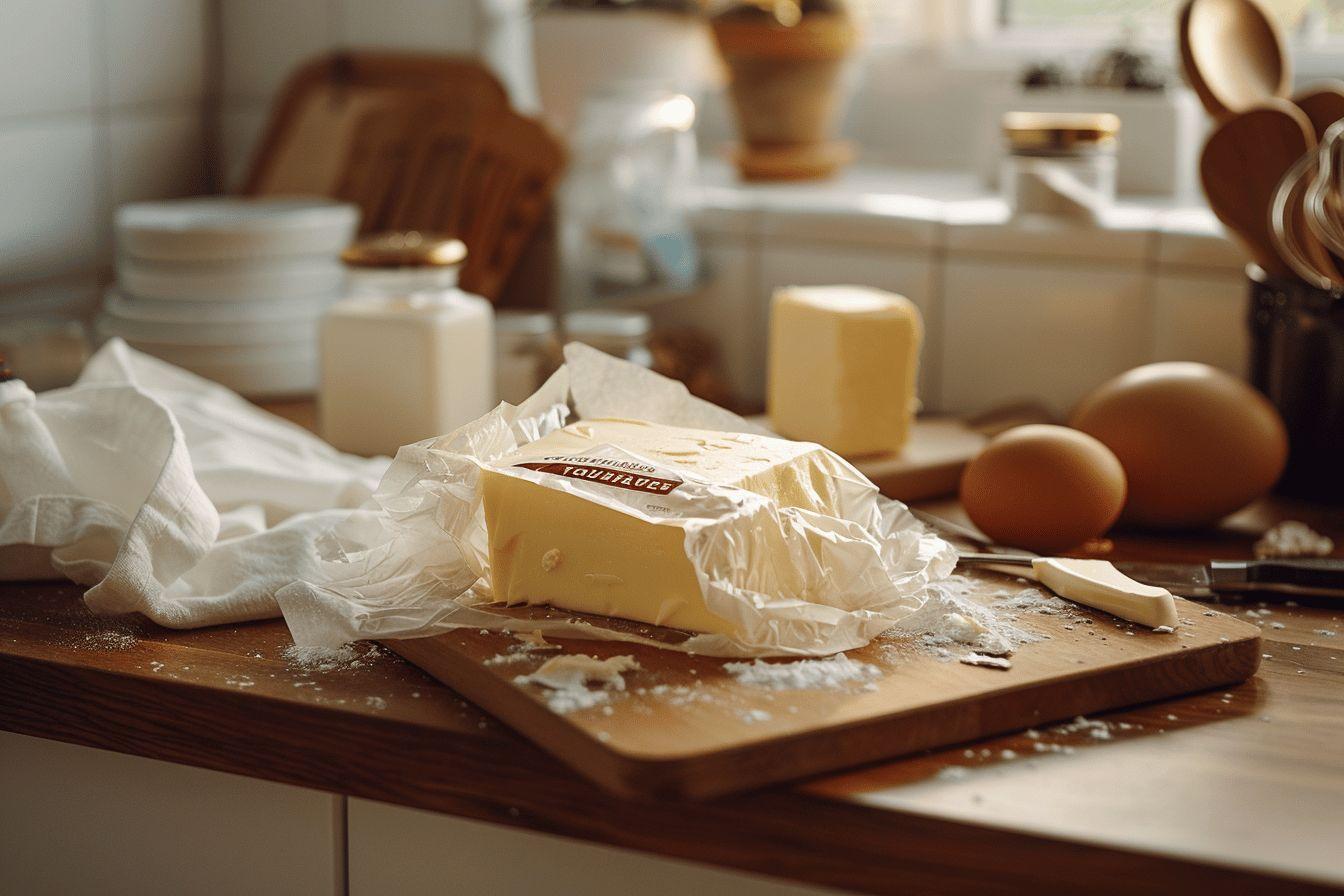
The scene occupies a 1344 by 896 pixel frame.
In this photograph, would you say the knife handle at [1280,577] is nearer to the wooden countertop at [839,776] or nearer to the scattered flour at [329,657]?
the wooden countertop at [839,776]

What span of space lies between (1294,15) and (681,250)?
2.05 ft

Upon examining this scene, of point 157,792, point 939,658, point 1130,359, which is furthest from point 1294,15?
point 157,792

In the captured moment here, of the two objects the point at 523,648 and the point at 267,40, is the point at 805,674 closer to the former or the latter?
the point at 523,648

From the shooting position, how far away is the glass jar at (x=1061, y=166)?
4.12 feet

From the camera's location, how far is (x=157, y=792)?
2.50ft

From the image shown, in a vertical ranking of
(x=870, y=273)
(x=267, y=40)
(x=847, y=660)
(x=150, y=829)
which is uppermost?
(x=267, y=40)

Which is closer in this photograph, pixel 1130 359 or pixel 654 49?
pixel 1130 359

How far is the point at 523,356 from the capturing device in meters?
1.31

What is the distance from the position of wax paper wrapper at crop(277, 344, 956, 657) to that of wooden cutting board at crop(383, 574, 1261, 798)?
2cm

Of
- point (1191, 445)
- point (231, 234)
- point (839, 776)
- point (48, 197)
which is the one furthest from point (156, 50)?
point (839, 776)

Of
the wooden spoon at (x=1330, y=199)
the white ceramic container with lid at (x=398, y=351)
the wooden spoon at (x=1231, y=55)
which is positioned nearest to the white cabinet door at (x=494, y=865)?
the white ceramic container with lid at (x=398, y=351)

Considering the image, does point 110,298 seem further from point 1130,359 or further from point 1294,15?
point 1294,15

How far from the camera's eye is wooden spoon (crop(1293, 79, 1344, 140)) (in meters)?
1.06

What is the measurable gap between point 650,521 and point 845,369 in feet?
1.23
